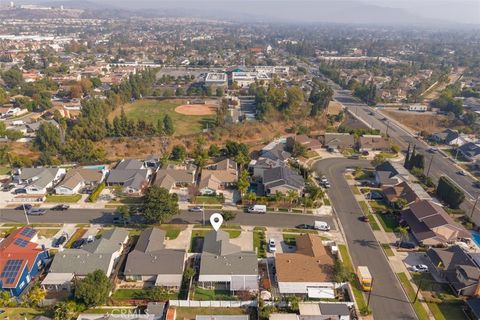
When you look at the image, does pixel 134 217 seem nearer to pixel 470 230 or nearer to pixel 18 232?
pixel 18 232

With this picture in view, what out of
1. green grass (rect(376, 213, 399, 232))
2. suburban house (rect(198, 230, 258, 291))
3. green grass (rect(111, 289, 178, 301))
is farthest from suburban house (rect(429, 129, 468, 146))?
green grass (rect(111, 289, 178, 301))

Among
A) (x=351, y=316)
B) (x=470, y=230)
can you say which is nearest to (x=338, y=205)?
(x=470, y=230)

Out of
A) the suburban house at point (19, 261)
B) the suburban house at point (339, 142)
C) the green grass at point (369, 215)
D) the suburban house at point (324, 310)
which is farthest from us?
the suburban house at point (339, 142)

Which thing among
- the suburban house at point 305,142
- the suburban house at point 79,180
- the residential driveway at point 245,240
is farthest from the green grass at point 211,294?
the suburban house at point 305,142

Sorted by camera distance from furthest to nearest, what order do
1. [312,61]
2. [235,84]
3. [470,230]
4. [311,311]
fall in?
[312,61] < [235,84] < [470,230] < [311,311]

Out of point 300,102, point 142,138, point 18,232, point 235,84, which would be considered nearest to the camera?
point 18,232

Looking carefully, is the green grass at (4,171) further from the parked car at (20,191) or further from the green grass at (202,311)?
the green grass at (202,311)
